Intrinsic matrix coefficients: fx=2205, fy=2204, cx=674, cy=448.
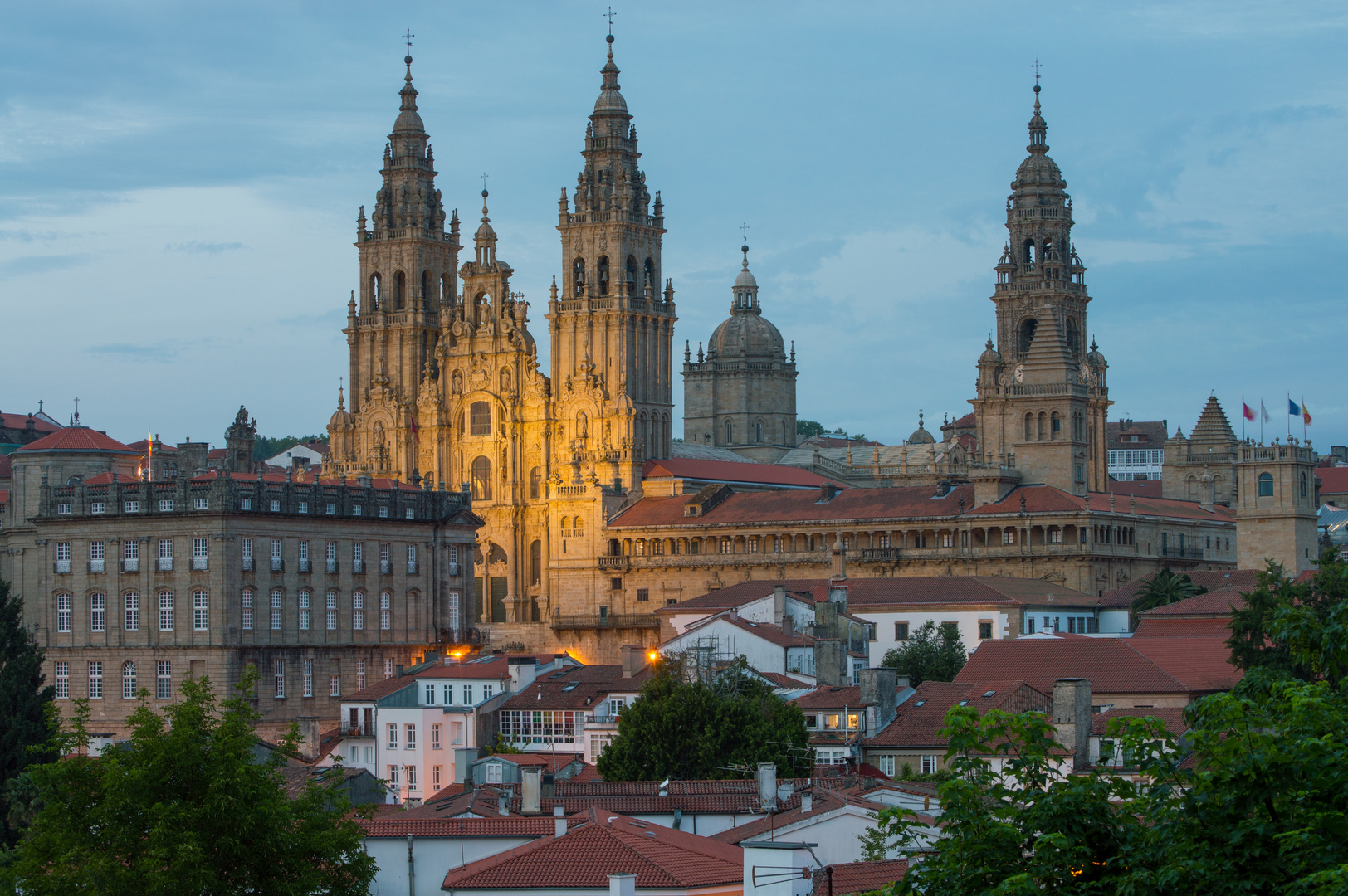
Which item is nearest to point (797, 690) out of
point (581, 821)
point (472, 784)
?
point (472, 784)

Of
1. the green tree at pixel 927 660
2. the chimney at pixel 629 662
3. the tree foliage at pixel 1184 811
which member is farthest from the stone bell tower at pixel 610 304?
the tree foliage at pixel 1184 811

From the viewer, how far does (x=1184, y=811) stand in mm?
25719

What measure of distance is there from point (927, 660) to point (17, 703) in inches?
1530

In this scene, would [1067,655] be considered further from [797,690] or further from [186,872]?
[186,872]

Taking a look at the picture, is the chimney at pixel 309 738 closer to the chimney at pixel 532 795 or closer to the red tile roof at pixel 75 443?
the red tile roof at pixel 75 443

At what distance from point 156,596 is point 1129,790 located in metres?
85.1

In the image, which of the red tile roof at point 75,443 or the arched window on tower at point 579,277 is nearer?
the red tile roof at point 75,443

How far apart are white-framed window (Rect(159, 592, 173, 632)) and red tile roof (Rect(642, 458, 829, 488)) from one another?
1607 inches

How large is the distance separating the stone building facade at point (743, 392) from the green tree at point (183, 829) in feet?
408

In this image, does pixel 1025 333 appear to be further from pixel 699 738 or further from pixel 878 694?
pixel 699 738

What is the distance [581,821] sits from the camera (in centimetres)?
5241

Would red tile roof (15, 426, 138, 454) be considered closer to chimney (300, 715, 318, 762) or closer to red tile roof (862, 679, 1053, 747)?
chimney (300, 715, 318, 762)

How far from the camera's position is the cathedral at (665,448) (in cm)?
12375

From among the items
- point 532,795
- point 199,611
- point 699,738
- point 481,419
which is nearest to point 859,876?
point 532,795
